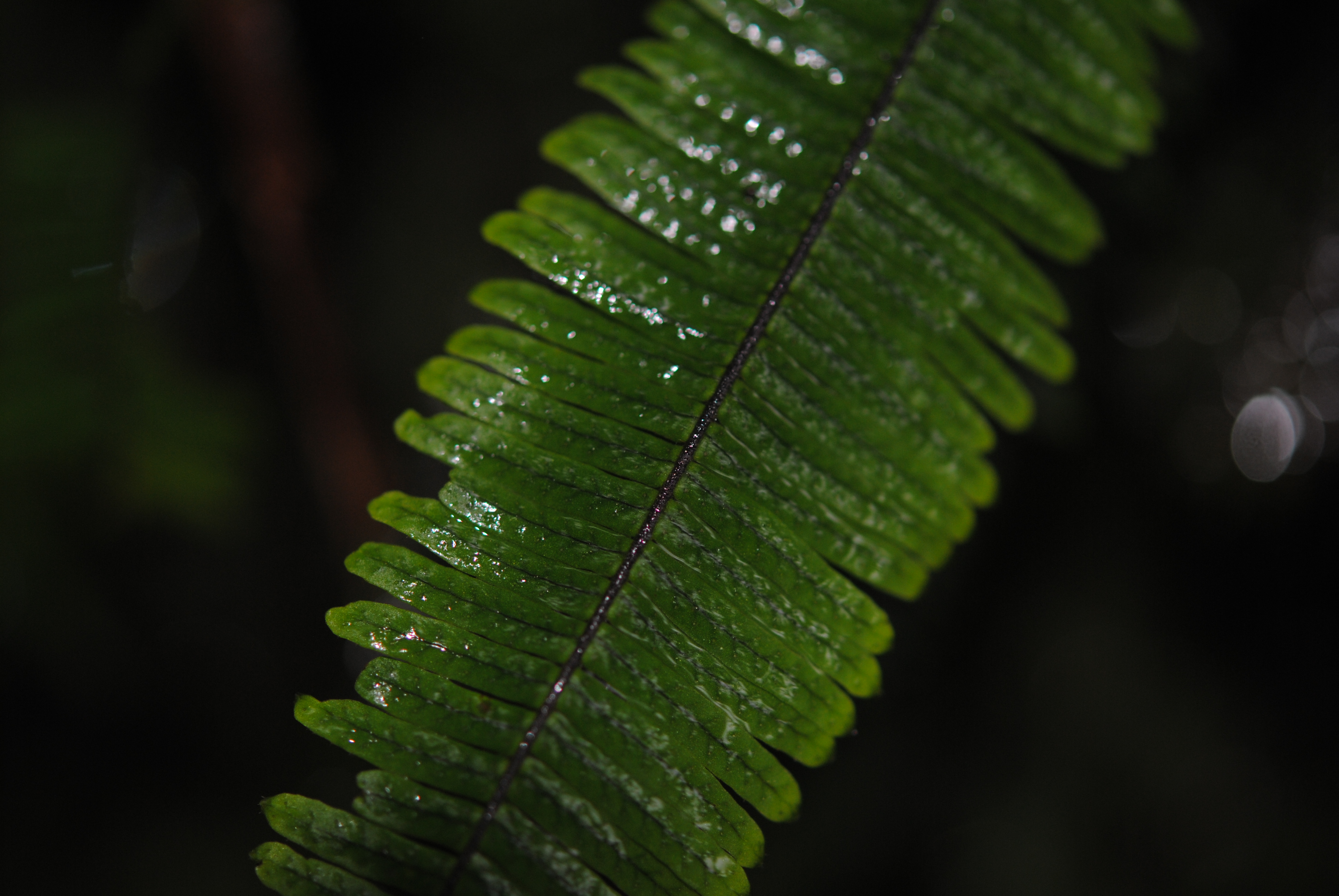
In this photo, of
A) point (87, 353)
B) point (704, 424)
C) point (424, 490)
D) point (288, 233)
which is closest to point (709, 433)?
point (704, 424)

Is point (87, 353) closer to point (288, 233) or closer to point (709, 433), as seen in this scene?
point (288, 233)

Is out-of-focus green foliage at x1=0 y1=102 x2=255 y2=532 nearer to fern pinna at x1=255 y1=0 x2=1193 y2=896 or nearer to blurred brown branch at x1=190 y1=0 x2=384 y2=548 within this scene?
blurred brown branch at x1=190 y1=0 x2=384 y2=548

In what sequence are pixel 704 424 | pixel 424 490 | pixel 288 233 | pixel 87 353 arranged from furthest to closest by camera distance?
pixel 424 490, pixel 288 233, pixel 87 353, pixel 704 424

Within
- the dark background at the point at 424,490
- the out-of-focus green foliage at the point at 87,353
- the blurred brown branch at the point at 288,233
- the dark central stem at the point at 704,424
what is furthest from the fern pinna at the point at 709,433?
the out-of-focus green foliage at the point at 87,353

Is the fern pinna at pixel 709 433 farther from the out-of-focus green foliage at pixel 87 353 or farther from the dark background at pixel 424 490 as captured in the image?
the out-of-focus green foliage at pixel 87 353

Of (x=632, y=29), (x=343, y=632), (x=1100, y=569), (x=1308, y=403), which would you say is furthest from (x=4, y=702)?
(x=1308, y=403)

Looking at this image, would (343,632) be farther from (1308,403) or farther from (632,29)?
(1308,403)
